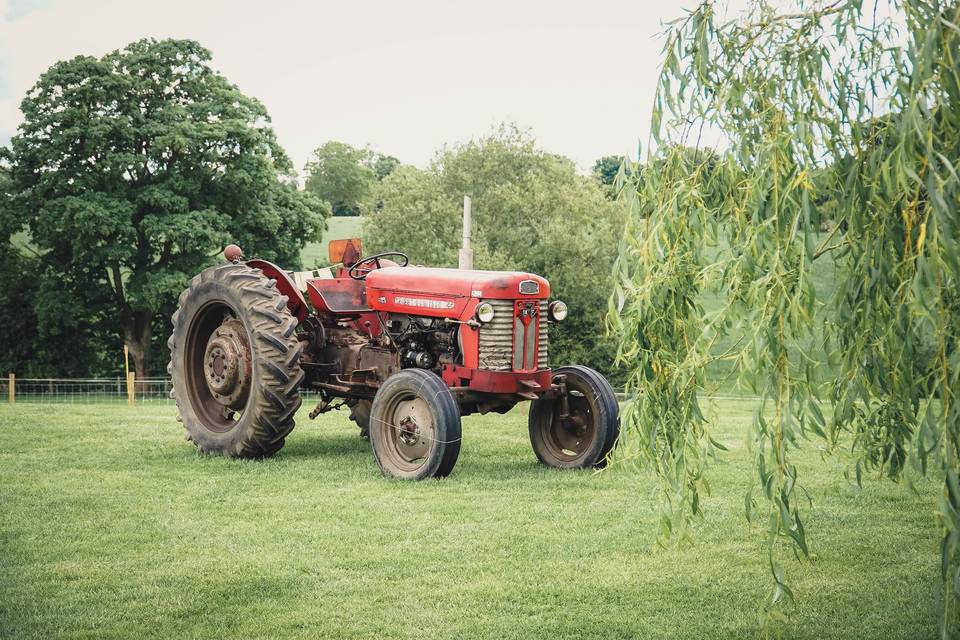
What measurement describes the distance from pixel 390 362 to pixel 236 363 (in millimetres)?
1327

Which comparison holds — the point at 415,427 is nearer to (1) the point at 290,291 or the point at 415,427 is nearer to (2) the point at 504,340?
(2) the point at 504,340

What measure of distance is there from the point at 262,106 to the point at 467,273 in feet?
62.4

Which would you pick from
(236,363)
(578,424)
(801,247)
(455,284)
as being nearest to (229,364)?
(236,363)

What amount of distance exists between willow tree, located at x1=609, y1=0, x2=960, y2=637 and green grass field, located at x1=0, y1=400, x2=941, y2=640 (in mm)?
841

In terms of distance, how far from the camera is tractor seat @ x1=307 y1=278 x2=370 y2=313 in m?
8.92

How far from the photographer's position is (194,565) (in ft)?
17.1

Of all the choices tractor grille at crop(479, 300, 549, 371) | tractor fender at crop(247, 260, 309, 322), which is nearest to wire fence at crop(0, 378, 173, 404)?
tractor fender at crop(247, 260, 309, 322)

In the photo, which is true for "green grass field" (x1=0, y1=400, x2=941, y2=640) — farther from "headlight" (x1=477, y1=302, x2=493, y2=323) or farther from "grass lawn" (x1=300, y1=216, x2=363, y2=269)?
"grass lawn" (x1=300, y1=216, x2=363, y2=269)

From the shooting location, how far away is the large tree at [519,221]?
2667cm

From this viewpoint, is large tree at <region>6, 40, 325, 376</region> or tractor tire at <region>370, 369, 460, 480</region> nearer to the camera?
tractor tire at <region>370, 369, 460, 480</region>

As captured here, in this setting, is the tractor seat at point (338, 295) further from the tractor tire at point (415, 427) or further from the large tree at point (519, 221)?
the large tree at point (519, 221)

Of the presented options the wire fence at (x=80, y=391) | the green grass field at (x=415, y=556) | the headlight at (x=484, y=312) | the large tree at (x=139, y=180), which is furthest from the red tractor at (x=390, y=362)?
the large tree at (x=139, y=180)

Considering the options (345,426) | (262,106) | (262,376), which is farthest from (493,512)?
(262,106)

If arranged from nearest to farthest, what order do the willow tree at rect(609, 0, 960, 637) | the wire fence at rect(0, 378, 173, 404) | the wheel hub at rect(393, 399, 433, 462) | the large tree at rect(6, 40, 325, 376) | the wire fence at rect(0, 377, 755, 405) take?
the willow tree at rect(609, 0, 960, 637), the wheel hub at rect(393, 399, 433, 462), the wire fence at rect(0, 377, 755, 405), the wire fence at rect(0, 378, 173, 404), the large tree at rect(6, 40, 325, 376)
